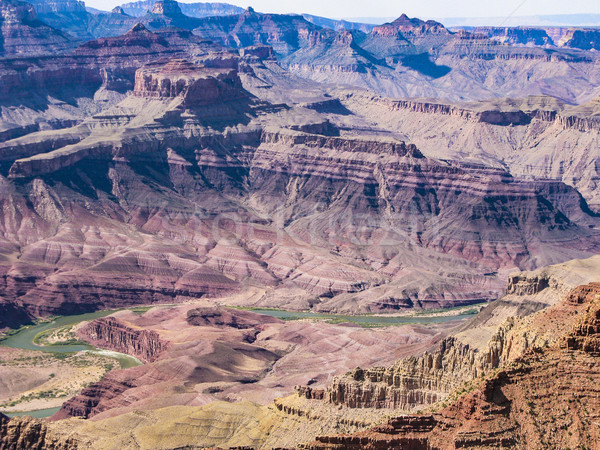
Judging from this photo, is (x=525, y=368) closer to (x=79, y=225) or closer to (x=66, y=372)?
(x=66, y=372)

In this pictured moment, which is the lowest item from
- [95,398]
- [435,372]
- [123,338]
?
[123,338]

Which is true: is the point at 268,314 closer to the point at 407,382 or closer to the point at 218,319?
the point at 218,319

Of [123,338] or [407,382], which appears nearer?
[407,382]

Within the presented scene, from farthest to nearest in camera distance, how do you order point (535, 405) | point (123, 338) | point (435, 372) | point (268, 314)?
1. point (268, 314)
2. point (123, 338)
3. point (435, 372)
4. point (535, 405)

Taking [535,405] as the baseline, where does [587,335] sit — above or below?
above

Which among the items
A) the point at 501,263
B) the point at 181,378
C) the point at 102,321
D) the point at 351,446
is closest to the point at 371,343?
the point at 181,378

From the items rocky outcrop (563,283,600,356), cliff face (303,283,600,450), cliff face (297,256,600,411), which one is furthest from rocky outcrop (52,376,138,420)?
rocky outcrop (563,283,600,356)

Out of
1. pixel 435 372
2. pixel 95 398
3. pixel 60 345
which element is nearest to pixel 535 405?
pixel 435 372
